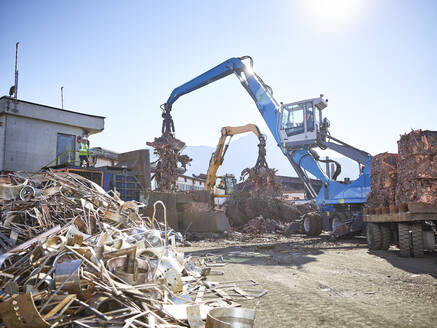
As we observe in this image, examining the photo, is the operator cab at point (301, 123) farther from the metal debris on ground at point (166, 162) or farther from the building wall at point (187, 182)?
the building wall at point (187, 182)

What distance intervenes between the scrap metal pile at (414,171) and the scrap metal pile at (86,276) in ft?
17.7

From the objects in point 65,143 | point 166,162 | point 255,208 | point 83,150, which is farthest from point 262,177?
point 65,143

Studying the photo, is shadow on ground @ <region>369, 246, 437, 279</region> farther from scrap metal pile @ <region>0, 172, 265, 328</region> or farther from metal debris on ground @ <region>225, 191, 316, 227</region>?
metal debris on ground @ <region>225, 191, 316, 227</region>

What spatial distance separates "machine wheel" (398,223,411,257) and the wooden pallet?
20 centimetres

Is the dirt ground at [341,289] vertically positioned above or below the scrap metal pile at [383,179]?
below

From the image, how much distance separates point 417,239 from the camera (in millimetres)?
7727

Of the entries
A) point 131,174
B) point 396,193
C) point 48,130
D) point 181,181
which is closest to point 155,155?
point 131,174

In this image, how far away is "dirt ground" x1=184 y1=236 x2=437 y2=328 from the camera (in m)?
3.45

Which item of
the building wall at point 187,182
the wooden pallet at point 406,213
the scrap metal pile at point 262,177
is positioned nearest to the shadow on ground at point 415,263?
the wooden pallet at point 406,213

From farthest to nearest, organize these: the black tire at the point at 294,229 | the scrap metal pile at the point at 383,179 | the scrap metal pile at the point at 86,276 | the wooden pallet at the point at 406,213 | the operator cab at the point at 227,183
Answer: the operator cab at the point at 227,183 → the black tire at the point at 294,229 → the scrap metal pile at the point at 383,179 → the wooden pallet at the point at 406,213 → the scrap metal pile at the point at 86,276

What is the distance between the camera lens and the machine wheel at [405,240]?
787 centimetres

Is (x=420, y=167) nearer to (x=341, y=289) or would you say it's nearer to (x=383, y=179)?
(x=383, y=179)

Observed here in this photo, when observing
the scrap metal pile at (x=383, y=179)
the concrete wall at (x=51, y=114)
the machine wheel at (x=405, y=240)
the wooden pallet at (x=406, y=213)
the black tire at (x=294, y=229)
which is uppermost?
the concrete wall at (x=51, y=114)

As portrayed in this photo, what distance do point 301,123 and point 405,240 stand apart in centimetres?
810
